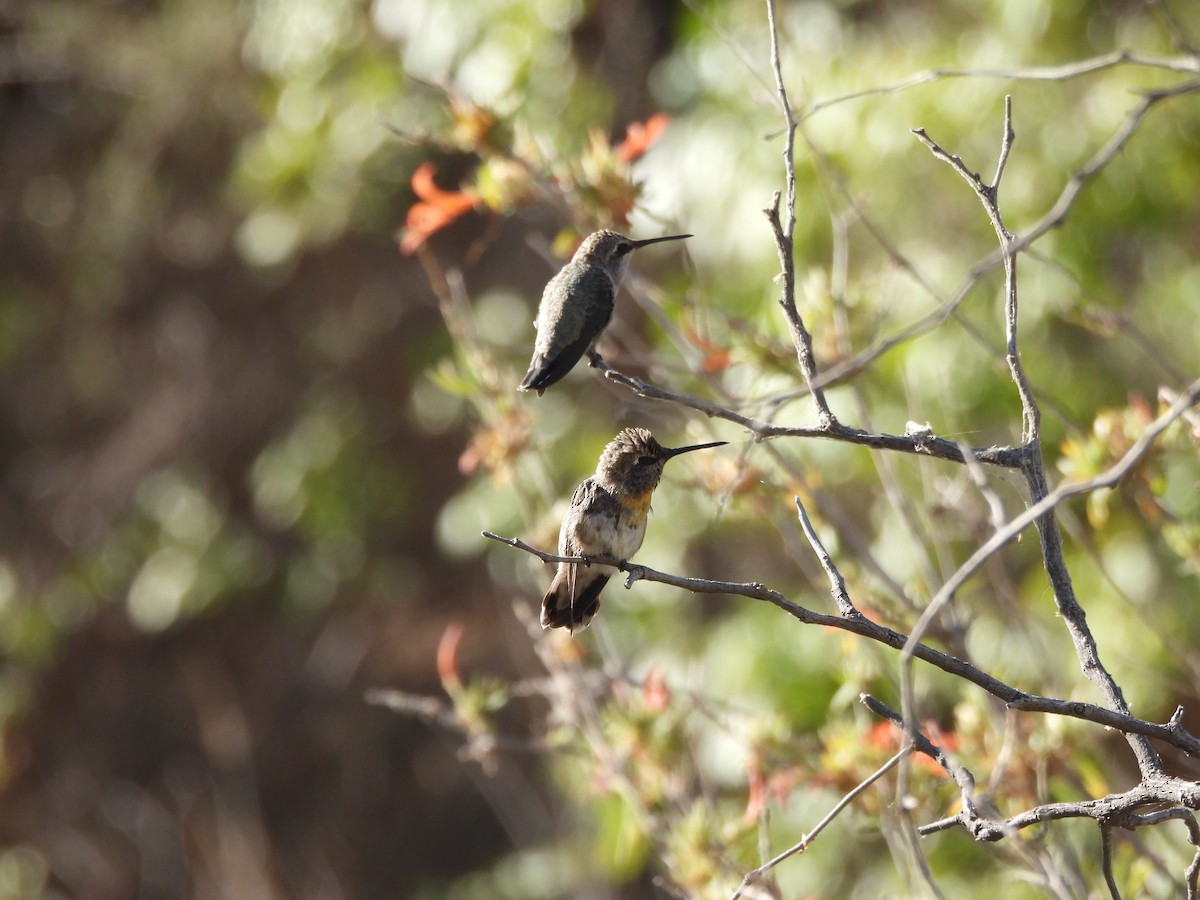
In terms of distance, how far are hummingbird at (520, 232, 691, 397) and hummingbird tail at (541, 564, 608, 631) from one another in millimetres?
389

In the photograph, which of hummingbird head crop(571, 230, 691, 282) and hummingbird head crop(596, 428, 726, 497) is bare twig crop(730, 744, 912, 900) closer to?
hummingbird head crop(596, 428, 726, 497)

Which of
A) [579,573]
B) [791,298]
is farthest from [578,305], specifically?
[791,298]

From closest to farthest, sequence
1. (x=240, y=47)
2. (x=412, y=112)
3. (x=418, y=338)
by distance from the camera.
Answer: (x=412, y=112) < (x=418, y=338) < (x=240, y=47)

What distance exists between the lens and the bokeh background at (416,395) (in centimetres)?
473

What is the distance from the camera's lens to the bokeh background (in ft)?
15.5

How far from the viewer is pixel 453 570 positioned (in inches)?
329

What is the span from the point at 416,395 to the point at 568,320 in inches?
196

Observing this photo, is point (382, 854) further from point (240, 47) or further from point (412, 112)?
point (240, 47)

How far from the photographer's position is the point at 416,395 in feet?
24.7

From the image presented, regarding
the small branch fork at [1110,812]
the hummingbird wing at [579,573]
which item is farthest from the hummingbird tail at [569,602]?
Result: the small branch fork at [1110,812]

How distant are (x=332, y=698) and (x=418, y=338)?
8.90 ft

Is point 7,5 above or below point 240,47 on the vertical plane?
above

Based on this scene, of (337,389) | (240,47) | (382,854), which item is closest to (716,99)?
(337,389)

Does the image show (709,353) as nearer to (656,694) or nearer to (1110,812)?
(656,694)
